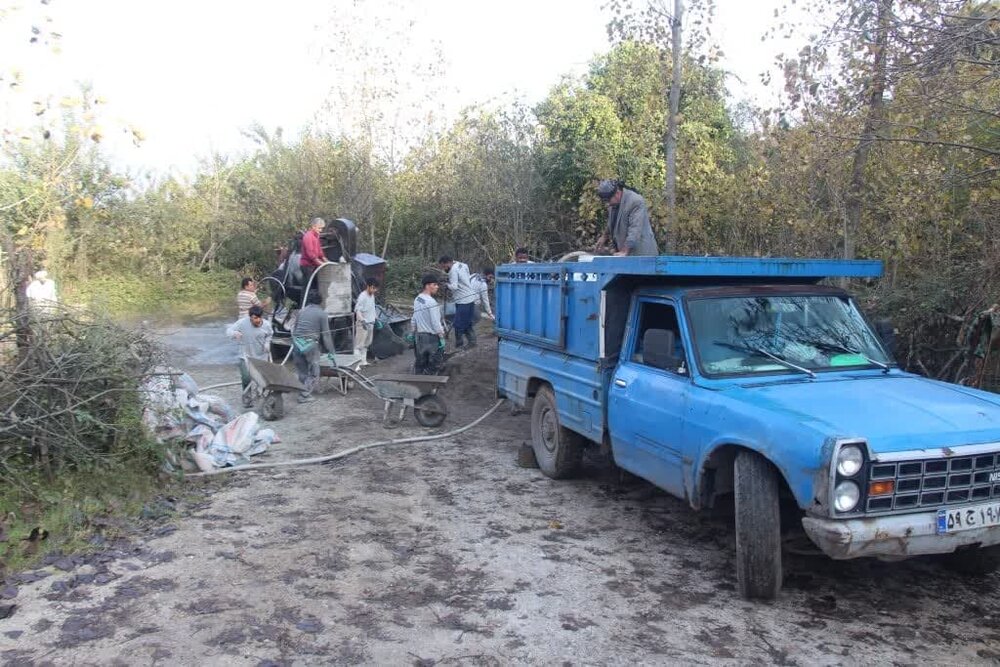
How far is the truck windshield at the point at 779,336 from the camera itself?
527cm

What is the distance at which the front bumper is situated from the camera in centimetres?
392

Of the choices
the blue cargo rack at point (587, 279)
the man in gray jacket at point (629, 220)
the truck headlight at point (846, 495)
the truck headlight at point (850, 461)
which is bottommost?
the truck headlight at point (846, 495)

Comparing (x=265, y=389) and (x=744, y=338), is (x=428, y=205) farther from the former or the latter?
(x=744, y=338)

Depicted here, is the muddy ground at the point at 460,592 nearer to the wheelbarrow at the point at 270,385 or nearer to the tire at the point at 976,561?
the tire at the point at 976,561

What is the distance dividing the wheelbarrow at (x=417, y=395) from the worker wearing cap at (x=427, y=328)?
62.8 inches

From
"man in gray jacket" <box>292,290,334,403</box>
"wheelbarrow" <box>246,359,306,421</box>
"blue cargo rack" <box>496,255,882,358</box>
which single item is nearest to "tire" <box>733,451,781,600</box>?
"blue cargo rack" <box>496,255,882,358</box>

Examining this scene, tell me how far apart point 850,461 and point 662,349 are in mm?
1686

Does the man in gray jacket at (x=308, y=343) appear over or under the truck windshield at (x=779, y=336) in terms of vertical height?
under

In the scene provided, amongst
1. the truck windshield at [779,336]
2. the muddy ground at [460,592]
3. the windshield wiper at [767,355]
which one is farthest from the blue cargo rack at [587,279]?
the muddy ground at [460,592]

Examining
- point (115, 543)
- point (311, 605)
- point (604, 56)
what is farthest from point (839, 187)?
point (604, 56)

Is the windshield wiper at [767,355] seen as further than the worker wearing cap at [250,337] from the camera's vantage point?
No

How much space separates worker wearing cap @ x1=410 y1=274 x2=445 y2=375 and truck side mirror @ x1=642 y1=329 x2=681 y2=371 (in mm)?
6168

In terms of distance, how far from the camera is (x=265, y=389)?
973 cm

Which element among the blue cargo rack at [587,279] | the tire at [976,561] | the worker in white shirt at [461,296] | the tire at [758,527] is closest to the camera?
the tire at [758,527]
